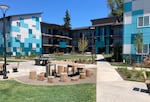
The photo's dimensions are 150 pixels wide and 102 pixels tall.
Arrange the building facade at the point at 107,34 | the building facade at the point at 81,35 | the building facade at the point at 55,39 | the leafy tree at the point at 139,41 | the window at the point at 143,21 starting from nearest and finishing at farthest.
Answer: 1. the leafy tree at the point at 139,41
2. the window at the point at 143,21
3. the building facade at the point at 107,34
4. the building facade at the point at 55,39
5. the building facade at the point at 81,35

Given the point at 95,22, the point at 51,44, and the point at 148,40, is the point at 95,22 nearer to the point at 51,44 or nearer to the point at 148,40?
the point at 51,44

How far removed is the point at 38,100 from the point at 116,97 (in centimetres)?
336

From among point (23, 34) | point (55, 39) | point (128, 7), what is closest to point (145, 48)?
point (128, 7)

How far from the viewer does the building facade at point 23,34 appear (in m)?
47.4

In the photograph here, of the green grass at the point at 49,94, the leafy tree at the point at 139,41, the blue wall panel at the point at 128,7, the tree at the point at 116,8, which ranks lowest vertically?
the green grass at the point at 49,94

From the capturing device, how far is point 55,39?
66562mm

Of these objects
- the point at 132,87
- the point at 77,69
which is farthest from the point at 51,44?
the point at 132,87

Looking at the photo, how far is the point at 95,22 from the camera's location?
67.4 m

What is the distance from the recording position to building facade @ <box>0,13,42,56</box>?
155ft

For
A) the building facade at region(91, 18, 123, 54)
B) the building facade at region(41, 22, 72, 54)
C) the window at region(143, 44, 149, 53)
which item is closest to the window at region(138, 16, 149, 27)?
the window at region(143, 44, 149, 53)

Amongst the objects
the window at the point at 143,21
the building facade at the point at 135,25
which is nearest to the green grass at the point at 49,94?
the building facade at the point at 135,25

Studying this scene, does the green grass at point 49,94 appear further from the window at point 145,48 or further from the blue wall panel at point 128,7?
the blue wall panel at point 128,7

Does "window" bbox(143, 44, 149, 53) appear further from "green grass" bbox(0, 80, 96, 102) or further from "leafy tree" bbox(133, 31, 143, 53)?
"green grass" bbox(0, 80, 96, 102)

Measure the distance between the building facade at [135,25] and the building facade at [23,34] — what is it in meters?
30.6
